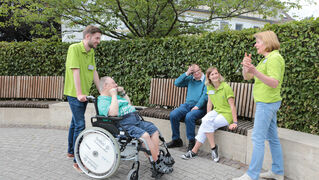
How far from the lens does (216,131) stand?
171 inches

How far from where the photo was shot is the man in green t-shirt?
3.79 meters

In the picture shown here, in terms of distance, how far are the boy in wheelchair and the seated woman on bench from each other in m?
0.83

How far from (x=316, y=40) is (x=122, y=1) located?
4708mm

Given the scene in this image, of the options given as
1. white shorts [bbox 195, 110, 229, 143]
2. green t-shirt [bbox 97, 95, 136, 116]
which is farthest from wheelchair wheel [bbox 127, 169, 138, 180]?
white shorts [bbox 195, 110, 229, 143]

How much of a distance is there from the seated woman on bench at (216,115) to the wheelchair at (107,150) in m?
0.82

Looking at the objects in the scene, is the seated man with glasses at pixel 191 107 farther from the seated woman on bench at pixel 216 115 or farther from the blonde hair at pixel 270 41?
the blonde hair at pixel 270 41

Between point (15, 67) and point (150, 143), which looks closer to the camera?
point (150, 143)

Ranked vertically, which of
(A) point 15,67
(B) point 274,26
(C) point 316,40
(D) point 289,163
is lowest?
(D) point 289,163

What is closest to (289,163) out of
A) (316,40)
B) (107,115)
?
(316,40)

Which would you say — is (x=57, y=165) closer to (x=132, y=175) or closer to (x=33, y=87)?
(x=132, y=175)

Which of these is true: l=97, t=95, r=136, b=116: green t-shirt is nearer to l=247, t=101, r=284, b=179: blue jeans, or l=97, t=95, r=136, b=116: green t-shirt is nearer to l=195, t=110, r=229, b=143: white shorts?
l=195, t=110, r=229, b=143: white shorts

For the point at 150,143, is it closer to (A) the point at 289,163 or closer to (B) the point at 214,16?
(A) the point at 289,163

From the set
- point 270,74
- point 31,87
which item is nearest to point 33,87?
point 31,87

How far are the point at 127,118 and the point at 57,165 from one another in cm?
140
